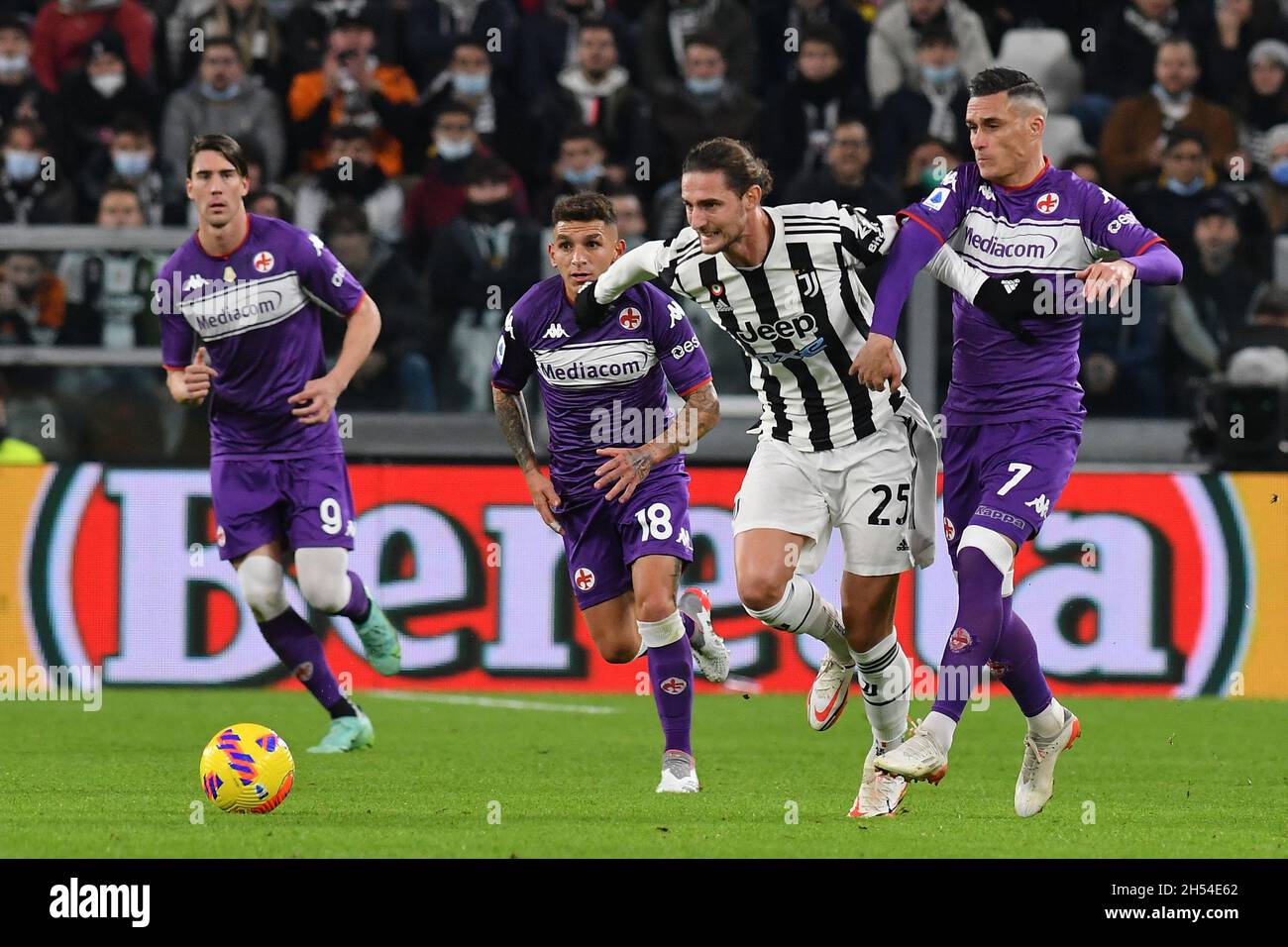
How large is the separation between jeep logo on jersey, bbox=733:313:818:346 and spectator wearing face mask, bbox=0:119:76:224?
25.8 ft

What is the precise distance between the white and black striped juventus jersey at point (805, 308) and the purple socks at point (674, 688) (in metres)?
1.10

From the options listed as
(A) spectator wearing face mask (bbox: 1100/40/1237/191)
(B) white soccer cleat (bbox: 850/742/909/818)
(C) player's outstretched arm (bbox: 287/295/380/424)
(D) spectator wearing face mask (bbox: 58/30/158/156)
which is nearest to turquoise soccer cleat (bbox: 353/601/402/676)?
(C) player's outstretched arm (bbox: 287/295/380/424)

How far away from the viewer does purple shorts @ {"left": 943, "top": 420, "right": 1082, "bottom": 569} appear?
23.2 ft

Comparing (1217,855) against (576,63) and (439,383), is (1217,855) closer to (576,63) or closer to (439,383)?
(439,383)

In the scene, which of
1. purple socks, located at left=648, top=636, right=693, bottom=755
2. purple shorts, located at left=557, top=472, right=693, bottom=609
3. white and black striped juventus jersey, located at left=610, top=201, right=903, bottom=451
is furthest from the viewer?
purple shorts, located at left=557, top=472, right=693, bottom=609

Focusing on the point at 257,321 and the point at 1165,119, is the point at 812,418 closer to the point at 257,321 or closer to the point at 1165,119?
the point at 257,321

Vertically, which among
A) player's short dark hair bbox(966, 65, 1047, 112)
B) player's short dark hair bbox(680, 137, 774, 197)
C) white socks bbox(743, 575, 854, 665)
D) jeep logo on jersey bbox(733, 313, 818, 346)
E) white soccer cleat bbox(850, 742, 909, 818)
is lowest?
white soccer cleat bbox(850, 742, 909, 818)

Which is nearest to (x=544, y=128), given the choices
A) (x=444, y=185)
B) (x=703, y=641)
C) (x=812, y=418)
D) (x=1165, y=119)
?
(x=444, y=185)

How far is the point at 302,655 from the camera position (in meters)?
9.40

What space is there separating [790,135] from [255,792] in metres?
8.42

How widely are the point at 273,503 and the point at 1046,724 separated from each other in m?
3.66

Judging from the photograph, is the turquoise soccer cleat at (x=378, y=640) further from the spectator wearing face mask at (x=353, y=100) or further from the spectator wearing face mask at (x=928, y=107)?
the spectator wearing face mask at (x=928, y=107)

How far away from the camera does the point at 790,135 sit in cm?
1442

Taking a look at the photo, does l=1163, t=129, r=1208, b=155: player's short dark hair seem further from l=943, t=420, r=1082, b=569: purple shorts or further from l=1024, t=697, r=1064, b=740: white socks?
l=1024, t=697, r=1064, b=740: white socks
